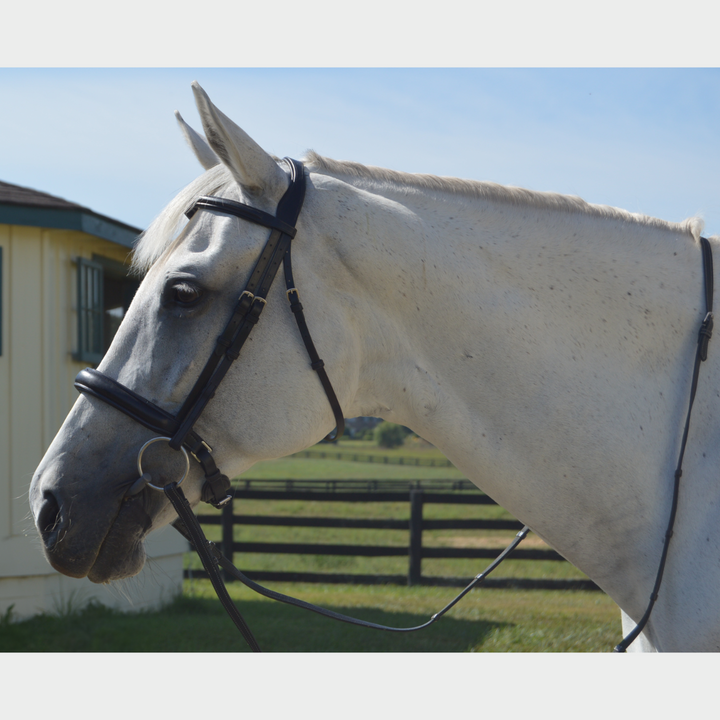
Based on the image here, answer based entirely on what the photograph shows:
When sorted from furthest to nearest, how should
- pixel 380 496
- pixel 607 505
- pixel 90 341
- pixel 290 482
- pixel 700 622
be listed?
pixel 290 482
pixel 380 496
pixel 90 341
pixel 607 505
pixel 700 622


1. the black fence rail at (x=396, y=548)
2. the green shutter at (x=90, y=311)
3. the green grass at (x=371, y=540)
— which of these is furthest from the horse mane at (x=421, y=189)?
the green grass at (x=371, y=540)

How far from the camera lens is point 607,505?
1.74 m

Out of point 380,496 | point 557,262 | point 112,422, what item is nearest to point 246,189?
point 112,422

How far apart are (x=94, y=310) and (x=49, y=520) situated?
18.5 ft

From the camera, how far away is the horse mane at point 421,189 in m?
1.87

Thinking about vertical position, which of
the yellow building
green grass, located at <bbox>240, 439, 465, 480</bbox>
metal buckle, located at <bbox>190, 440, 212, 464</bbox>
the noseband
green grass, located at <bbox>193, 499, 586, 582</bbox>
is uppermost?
the noseband

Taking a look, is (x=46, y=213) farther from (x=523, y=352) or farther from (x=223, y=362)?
(x=523, y=352)

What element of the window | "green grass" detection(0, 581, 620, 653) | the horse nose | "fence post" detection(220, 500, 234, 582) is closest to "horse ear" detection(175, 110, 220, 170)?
the horse nose

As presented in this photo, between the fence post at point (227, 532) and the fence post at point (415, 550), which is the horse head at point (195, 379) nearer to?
the fence post at point (415, 550)

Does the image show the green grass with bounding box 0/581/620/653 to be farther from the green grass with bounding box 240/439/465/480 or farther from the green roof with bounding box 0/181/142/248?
the green grass with bounding box 240/439/465/480

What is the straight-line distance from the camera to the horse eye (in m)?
1.64

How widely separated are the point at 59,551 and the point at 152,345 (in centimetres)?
59

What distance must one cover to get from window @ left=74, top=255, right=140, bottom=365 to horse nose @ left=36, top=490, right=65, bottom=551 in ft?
15.6

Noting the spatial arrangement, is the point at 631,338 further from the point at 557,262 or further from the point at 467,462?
the point at 467,462
